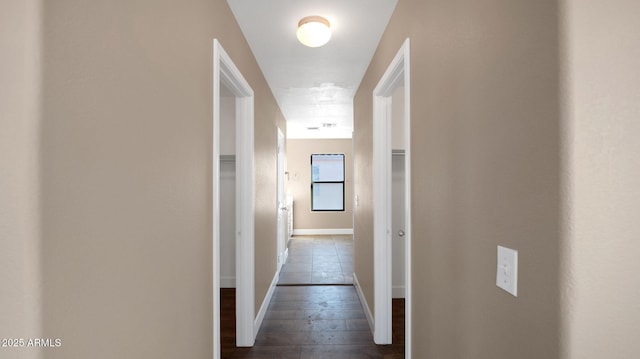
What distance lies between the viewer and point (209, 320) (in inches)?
58.4

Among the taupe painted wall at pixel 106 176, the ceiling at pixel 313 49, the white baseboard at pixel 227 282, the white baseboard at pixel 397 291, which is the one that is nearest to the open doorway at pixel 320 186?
the ceiling at pixel 313 49

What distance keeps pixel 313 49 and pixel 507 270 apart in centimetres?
221

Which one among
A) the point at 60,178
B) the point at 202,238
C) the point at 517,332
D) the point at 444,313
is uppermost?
the point at 60,178

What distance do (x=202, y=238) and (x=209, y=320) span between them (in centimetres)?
44

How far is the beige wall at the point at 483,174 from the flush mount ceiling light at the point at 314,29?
616 mm

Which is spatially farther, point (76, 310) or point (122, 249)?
point (122, 249)

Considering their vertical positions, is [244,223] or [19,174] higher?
[19,174]

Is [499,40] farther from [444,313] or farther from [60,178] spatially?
[60,178]

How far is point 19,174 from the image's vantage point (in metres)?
0.54

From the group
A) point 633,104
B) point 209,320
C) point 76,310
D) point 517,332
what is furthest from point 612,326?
point 209,320

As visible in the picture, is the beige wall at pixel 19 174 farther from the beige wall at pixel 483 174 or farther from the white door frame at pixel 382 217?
the white door frame at pixel 382 217

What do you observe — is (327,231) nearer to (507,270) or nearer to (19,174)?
(507,270)

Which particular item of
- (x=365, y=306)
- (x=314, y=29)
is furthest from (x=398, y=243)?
(x=314, y=29)

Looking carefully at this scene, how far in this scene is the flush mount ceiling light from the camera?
6.37 feet
